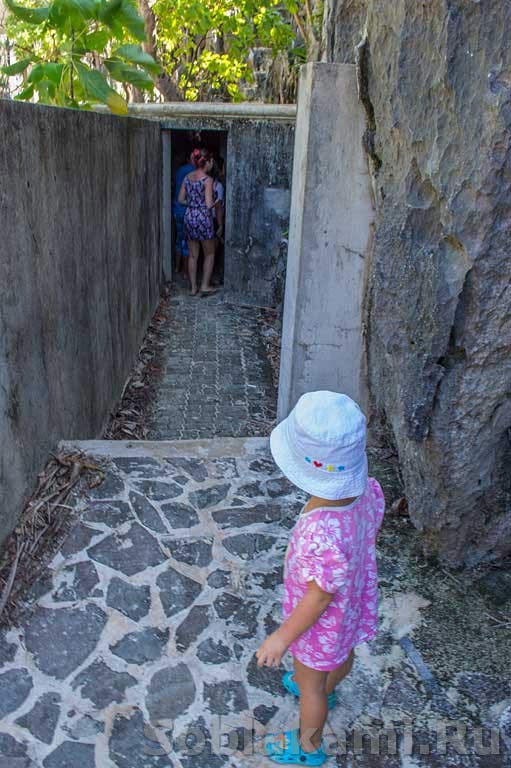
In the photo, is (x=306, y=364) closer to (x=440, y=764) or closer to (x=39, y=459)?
(x=39, y=459)

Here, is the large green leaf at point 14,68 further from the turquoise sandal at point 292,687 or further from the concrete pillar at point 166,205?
the turquoise sandal at point 292,687

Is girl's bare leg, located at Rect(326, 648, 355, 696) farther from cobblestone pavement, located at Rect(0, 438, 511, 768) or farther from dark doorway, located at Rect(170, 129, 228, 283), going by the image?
dark doorway, located at Rect(170, 129, 228, 283)

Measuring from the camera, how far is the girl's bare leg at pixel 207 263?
1032 cm

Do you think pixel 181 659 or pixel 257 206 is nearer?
pixel 181 659

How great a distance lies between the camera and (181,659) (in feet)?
9.85

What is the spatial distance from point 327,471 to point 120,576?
1715mm

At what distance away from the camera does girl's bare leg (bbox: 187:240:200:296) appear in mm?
10318

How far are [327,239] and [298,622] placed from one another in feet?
8.70

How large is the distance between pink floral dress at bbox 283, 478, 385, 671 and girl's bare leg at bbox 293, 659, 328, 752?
6 centimetres

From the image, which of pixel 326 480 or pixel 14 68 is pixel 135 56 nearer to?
pixel 14 68

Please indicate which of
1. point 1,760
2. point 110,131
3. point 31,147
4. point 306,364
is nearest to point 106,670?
point 1,760

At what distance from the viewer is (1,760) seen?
253 centimetres

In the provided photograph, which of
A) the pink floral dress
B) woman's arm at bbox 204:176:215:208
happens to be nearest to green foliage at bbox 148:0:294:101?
woman's arm at bbox 204:176:215:208

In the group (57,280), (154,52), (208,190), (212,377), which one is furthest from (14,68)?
(154,52)
